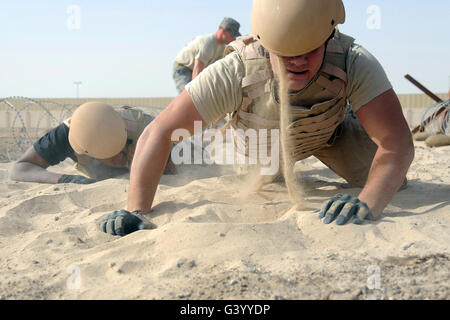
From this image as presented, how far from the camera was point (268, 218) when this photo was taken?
2617mm

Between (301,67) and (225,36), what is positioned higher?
(225,36)

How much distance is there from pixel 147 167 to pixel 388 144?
1371 mm

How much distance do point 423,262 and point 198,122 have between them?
1376 mm

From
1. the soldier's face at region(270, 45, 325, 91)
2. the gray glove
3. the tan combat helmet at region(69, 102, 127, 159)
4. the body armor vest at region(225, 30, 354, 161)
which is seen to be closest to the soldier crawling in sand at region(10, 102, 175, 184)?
the tan combat helmet at region(69, 102, 127, 159)

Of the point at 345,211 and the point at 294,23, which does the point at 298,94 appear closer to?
the point at 294,23

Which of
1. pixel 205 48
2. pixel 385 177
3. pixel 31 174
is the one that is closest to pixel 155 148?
pixel 385 177

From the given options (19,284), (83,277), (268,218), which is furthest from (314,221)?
(19,284)

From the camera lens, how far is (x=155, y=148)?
8.48 feet

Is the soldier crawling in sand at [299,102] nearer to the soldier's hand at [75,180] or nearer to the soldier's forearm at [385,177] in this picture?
the soldier's forearm at [385,177]

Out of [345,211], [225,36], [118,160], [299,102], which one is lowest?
[118,160]

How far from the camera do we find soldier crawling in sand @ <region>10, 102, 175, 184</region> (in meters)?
3.82
